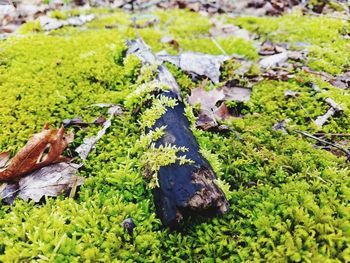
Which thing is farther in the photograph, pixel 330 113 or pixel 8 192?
pixel 330 113

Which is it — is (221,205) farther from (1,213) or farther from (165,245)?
(1,213)

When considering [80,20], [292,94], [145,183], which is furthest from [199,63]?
[80,20]

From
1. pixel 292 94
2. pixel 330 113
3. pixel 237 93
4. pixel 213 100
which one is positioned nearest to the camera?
pixel 330 113

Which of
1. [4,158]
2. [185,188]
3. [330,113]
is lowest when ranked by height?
[330,113]

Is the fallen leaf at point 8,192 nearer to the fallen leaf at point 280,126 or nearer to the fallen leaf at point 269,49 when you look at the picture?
the fallen leaf at point 280,126

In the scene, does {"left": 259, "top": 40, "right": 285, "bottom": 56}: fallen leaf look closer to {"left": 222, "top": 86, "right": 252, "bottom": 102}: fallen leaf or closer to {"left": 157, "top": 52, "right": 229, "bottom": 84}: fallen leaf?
{"left": 157, "top": 52, "right": 229, "bottom": 84}: fallen leaf

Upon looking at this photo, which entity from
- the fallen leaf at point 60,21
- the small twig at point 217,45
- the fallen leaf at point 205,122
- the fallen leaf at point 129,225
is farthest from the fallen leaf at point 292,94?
the fallen leaf at point 60,21

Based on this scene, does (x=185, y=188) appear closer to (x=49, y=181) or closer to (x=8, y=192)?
(x=49, y=181)

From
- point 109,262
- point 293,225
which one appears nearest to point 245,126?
point 293,225
